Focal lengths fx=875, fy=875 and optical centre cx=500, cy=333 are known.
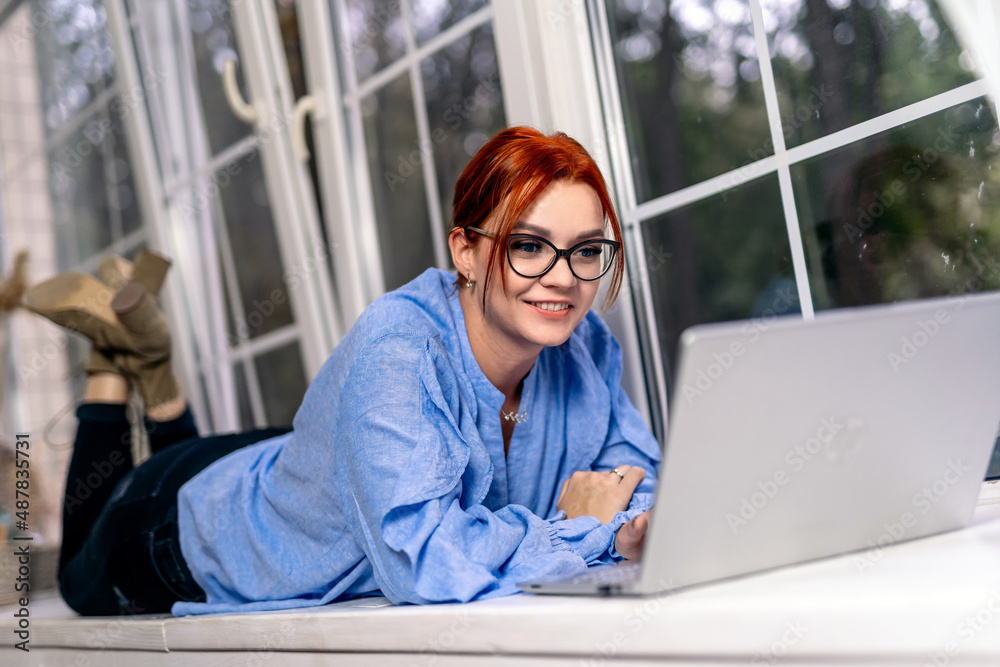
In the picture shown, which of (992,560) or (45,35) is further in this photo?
(45,35)

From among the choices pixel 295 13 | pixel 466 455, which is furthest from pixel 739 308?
pixel 295 13

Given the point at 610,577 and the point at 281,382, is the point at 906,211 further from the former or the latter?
the point at 281,382

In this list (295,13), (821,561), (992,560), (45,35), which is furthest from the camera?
(45,35)

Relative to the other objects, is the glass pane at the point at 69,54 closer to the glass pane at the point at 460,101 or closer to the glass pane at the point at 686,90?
the glass pane at the point at 460,101

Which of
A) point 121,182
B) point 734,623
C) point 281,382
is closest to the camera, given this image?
point 734,623

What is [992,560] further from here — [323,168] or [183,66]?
[183,66]

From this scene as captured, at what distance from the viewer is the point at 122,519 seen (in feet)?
5.54

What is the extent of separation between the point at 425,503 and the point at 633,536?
27 centimetres

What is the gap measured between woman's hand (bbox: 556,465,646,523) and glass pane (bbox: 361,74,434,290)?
937 mm

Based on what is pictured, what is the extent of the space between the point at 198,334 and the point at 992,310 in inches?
98.2

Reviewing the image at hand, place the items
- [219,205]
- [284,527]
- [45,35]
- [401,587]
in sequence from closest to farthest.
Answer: [401,587], [284,527], [219,205], [45,35]

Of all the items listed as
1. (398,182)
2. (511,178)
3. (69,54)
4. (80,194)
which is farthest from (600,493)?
(69,54)

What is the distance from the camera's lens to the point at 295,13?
8.15 feet

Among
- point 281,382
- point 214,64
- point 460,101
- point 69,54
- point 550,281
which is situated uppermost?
point 69,54
